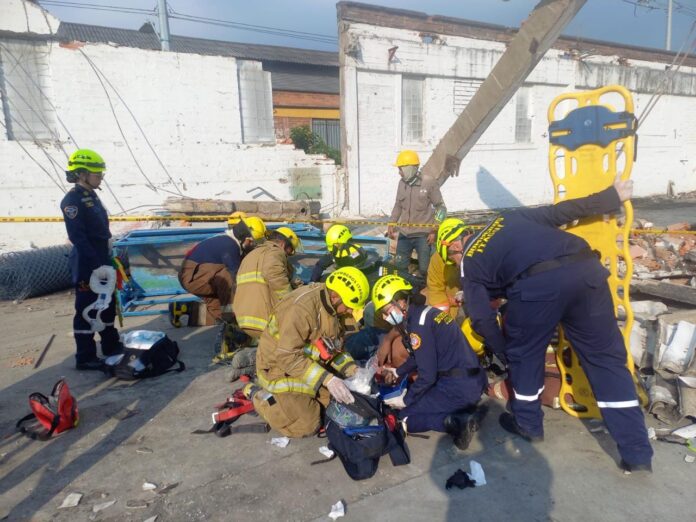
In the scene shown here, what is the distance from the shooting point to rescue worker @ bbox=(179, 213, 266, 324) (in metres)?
4.90

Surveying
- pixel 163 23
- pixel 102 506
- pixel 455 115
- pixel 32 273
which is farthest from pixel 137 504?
pixel 163 23

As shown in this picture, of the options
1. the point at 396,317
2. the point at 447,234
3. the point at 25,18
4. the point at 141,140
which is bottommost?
the point at 396,317

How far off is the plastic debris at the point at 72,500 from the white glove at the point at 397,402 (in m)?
2.12

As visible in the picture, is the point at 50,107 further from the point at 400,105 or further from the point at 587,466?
the point at 587,466

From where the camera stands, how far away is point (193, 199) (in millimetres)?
10406

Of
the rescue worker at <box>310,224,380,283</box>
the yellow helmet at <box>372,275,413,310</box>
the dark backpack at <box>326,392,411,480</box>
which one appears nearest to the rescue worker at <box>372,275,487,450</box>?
the yellow helmet at <box>372,275,413,310</box>

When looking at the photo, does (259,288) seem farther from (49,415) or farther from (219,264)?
(49,415)

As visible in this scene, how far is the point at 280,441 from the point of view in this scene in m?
3.28

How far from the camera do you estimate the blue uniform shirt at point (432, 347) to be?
3.27m

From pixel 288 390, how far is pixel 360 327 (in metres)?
1.84

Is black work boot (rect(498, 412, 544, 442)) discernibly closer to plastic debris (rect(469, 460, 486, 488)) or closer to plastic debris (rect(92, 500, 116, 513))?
plastic debris (rect(469, 460, 486, 488))

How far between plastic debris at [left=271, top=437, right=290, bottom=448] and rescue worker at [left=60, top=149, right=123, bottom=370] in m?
Result: 2.25

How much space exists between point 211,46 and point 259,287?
21.0 m

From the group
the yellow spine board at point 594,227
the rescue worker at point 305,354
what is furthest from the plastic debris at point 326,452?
the yellow spine board at point 594,227
